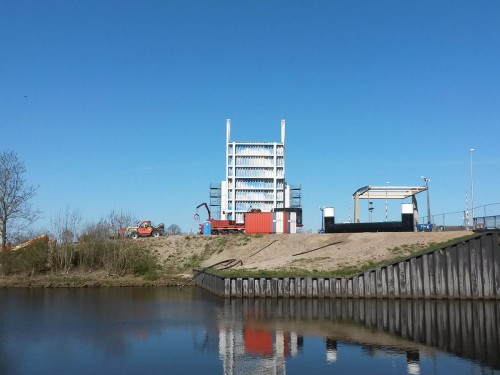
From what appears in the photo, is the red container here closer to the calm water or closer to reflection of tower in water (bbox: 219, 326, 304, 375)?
the calm water

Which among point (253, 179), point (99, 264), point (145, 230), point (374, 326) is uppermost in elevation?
point (253, 179)

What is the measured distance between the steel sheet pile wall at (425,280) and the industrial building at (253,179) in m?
76.0

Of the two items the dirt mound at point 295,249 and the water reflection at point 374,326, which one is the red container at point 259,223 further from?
the water reflection at point 374,326

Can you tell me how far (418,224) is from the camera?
6469 cm

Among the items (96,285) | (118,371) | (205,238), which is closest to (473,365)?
(118,371)

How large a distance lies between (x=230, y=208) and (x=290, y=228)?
51341 millimetres

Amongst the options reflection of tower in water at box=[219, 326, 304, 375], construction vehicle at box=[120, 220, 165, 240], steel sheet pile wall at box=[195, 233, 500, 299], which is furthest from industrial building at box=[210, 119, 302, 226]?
reflection of tower in water at box=[219, 326, 304, 375]

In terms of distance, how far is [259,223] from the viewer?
63406 millimetres

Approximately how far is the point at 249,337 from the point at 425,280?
1808 cm

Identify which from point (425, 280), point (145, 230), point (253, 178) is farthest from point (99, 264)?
point (253, 178)

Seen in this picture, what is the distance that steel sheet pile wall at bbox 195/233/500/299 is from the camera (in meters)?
35.1

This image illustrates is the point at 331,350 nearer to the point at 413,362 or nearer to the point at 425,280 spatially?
the point at 413,362

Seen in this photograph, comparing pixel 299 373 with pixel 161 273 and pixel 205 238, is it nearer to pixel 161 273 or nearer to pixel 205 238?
pixel 161 273

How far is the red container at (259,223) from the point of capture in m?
63.0
